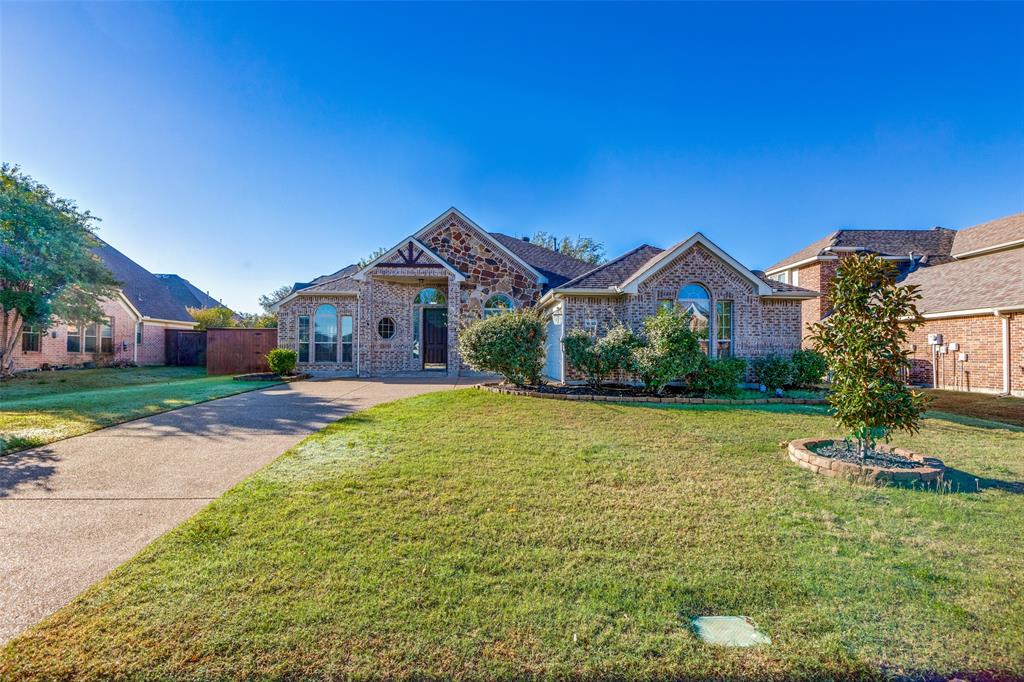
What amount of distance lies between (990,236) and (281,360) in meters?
31.3

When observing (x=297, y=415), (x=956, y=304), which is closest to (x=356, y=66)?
(x=297, y=415)

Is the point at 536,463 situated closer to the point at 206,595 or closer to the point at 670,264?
the point at 206,595

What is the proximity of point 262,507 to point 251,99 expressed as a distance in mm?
13293

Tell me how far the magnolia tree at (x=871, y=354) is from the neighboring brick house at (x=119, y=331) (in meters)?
24.1

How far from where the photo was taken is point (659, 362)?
9797 millimetres

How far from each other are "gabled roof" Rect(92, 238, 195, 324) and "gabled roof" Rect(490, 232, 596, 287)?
2045 centimetres

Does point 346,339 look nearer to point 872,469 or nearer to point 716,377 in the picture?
point 716,377

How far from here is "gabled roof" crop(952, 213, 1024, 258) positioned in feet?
58.5

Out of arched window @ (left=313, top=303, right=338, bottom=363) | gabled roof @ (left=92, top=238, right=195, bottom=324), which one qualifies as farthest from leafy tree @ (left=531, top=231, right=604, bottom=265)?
gabled roof @ (left=92, top=238, right=195, bottom=324)

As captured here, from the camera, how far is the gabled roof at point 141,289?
2300 cm

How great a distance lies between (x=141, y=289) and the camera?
2427 centimetres

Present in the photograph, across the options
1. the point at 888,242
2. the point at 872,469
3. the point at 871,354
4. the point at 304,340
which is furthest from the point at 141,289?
the point at 888,242

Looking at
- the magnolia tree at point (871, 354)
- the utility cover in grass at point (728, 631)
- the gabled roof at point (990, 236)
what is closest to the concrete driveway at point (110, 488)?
the utility cover in grass at point (728, 631)

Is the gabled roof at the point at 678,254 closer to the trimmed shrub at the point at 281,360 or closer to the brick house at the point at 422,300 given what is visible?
the brick house at the point at 422,300
